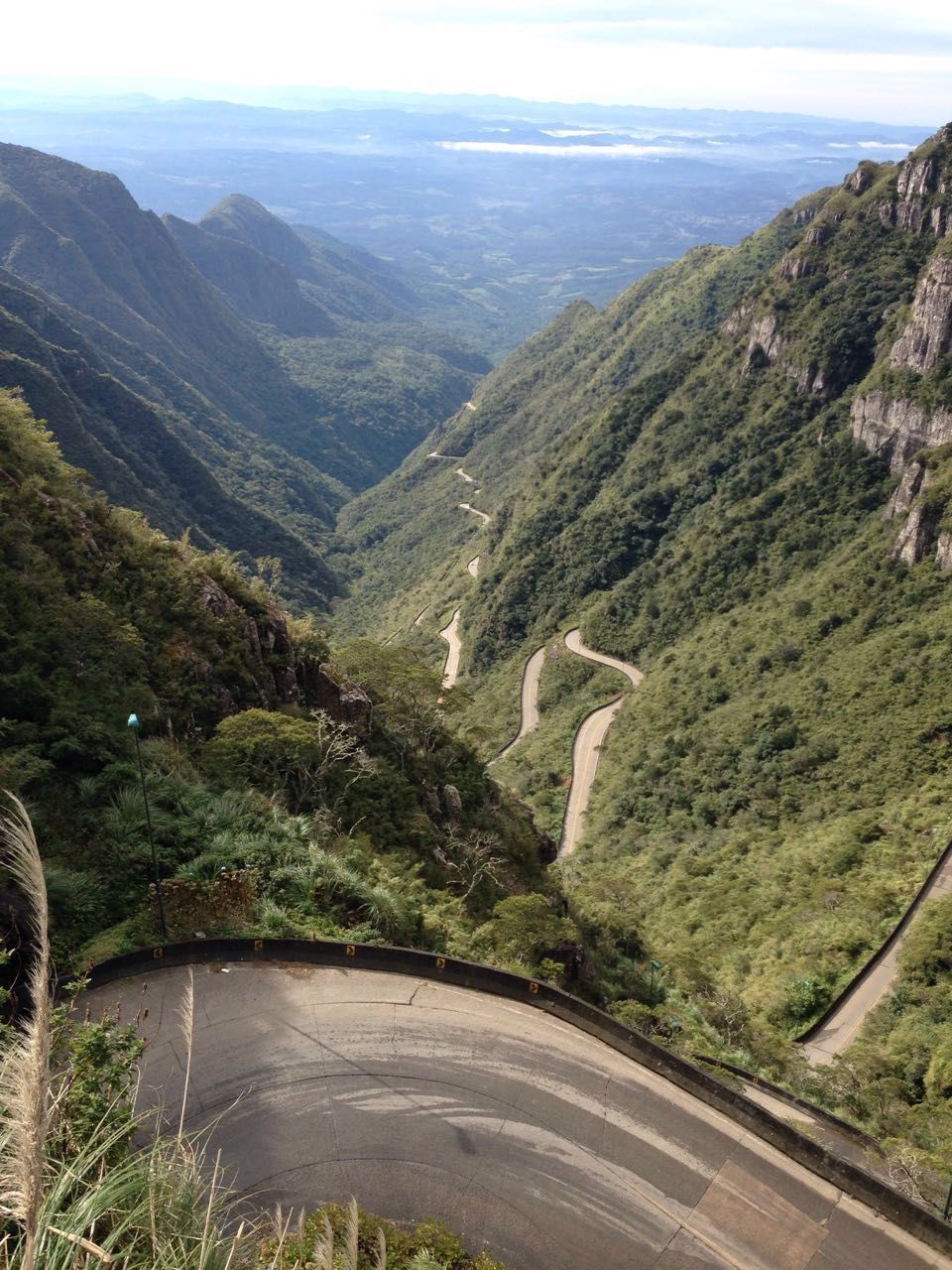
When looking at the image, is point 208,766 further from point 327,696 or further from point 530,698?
point 530,698

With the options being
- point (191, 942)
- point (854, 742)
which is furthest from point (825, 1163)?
point (854, 742)

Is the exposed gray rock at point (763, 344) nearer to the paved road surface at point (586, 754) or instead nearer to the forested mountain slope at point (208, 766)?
the paved road surface at point (586, 754)

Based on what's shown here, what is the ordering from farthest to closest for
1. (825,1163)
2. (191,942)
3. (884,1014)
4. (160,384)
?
(160,384) → (884,1014) → (191,942) → (825,1163)

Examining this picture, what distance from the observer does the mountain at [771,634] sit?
4097 cm

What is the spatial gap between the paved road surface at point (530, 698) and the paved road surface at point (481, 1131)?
70.4 m

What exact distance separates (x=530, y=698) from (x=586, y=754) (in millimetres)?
16904

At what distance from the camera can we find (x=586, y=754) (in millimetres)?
85125

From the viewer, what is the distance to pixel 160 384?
7717 inches

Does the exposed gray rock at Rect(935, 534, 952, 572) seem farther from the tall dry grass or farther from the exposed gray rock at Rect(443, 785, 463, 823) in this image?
the tall dry grass

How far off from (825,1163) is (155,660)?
24.8 m

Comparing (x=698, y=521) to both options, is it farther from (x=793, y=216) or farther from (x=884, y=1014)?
(x=793, y=216)

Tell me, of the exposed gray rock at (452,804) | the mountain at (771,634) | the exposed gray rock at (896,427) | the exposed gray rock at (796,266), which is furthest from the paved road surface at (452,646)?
the exposed gray rock at (452,804)

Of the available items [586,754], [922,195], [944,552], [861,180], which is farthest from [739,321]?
[586,754]

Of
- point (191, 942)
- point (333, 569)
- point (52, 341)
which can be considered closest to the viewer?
point (191, 942)
